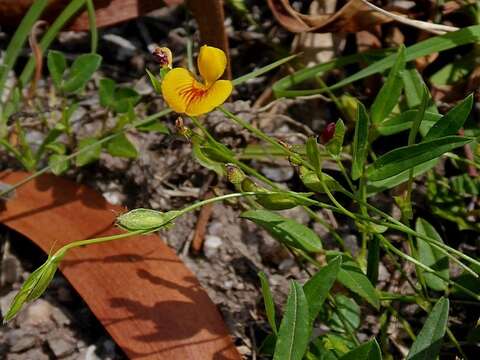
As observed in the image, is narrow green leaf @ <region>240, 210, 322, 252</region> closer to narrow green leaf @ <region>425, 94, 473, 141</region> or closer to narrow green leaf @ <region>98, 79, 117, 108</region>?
narrow green leaf @ <region>425, 94, 473, 141</region>

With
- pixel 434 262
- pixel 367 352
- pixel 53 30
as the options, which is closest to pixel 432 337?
pixel 367 352

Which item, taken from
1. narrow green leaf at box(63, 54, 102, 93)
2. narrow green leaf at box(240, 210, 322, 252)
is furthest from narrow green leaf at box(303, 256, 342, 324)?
narrow green leaf at box(63, 54, 102, 93)

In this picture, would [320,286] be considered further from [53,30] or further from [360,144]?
[53,30]

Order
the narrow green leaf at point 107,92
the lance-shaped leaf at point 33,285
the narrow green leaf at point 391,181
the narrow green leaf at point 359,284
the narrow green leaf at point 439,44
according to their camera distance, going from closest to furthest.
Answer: the lance-shaped leaf at point 33,285 < the narrow green leaf at point 359,284 < the narrow green leaf at point 391,181 < the narrow green leaf at point 439,44 < the narrow green leaf at point 107,92

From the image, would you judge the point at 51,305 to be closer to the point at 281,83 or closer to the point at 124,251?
the point at 124,251

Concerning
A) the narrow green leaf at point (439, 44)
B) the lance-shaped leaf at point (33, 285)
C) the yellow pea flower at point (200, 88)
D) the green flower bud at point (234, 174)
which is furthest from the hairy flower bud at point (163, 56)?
the narrow green leaf at point (439, 44)

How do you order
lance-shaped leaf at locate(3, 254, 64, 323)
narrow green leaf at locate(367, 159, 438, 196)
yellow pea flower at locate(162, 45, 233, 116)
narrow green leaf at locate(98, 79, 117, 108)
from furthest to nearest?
1. narrow green leaf at locate(98, 79, 117, 108)
2. narrow green leaf at locate(367, 159, 438, 196)
3. yellow pea flower at locate(162, 45, 233, 116)
4. lance-shaped leaf at locate(3, 254, 64, 323)

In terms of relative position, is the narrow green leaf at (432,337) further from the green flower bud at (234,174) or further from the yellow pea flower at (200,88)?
the yellow pea flower at (200,88)
